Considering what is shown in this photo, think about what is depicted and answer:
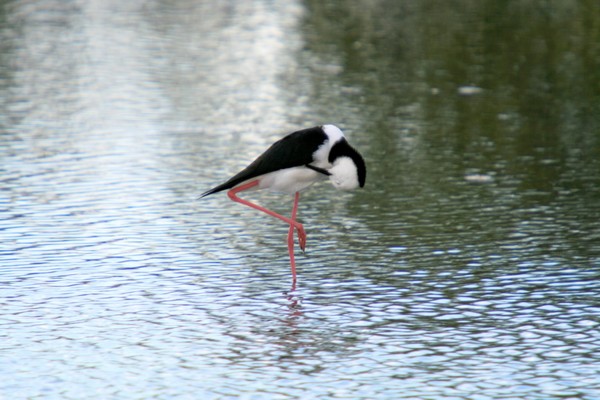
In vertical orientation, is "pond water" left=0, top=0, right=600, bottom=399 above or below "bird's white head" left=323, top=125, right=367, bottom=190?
below

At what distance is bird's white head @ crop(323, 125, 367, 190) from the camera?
927cm

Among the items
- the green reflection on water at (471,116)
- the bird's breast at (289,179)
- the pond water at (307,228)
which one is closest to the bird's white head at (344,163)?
the bird's breast at (289,179)

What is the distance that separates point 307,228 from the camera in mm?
10992

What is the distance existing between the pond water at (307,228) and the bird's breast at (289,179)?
619mm

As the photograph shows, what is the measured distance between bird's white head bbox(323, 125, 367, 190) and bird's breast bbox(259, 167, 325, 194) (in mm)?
205

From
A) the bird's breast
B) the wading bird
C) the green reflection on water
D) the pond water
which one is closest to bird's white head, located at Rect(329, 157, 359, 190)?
the wading bird

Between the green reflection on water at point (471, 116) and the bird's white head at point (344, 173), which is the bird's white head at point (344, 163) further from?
the green reflection on water at point (471, 116)

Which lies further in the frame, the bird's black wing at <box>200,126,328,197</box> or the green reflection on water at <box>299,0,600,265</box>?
the green reflection on water at <box>299,0,600,265</box>

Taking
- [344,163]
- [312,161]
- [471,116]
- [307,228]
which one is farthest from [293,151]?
[471,116]

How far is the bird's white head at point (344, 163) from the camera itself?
9.27 meters

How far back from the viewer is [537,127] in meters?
15.4

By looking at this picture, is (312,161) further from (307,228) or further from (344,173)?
(307,228)

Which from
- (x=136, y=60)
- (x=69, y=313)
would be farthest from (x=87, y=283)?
(x=136, y=60)

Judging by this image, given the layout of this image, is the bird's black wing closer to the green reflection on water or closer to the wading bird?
the wading bird
